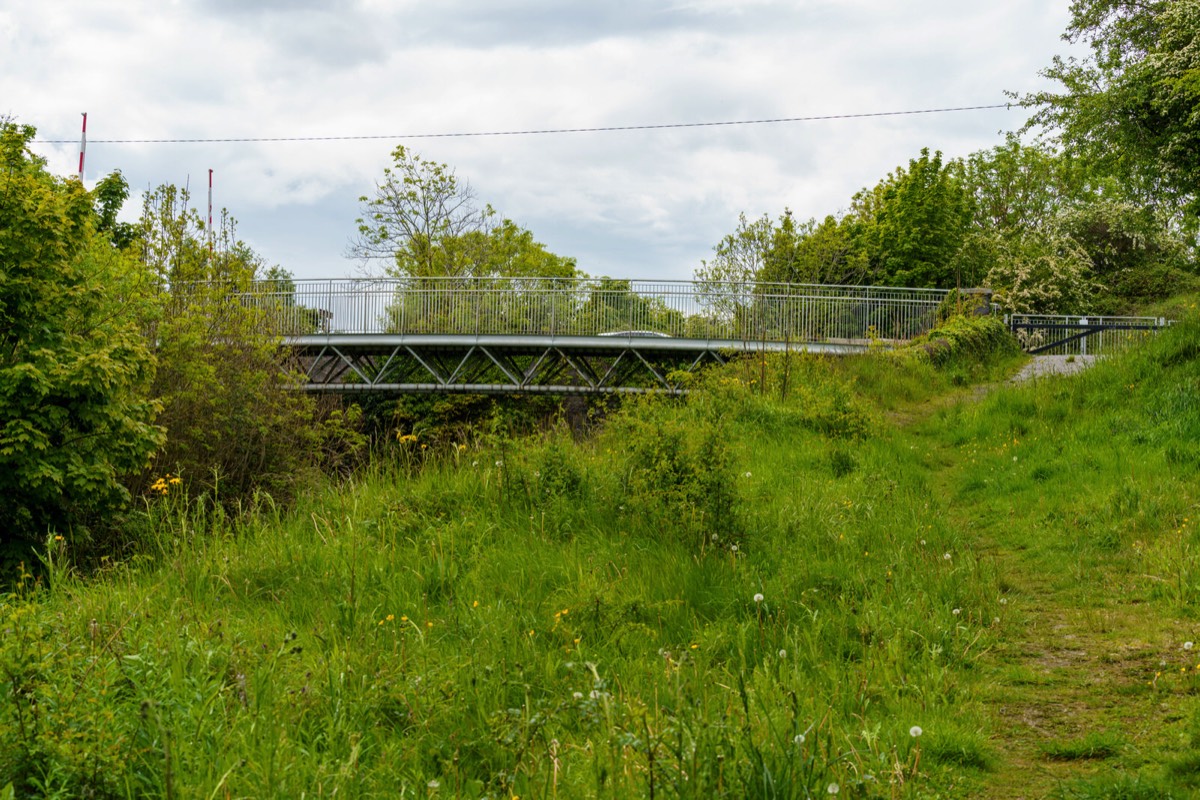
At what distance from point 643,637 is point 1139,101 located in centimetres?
1676

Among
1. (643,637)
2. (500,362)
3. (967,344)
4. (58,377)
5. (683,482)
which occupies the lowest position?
(643,637)

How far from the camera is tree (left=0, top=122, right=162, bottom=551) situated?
10.0m

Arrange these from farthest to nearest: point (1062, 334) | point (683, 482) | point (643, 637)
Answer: point (1062, 334) → point (683, 482) → point (643, 637)

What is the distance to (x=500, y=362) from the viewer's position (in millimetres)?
33094

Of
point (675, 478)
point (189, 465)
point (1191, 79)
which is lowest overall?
point (189, 465)

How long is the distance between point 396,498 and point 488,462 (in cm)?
98

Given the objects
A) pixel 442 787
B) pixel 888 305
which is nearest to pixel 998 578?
pixel 442 787

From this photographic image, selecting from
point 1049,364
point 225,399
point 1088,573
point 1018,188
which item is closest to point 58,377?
point 225,399

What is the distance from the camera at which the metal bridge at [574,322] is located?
3016cm

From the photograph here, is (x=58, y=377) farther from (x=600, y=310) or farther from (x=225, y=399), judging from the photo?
(x=600, y=310)

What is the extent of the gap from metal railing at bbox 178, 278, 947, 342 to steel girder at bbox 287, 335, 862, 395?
55 cm

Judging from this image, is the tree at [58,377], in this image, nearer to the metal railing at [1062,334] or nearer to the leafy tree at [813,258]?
the metal railing at [1062,334]

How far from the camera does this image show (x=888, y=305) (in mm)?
30219

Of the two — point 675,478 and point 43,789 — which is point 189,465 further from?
point 43,789
